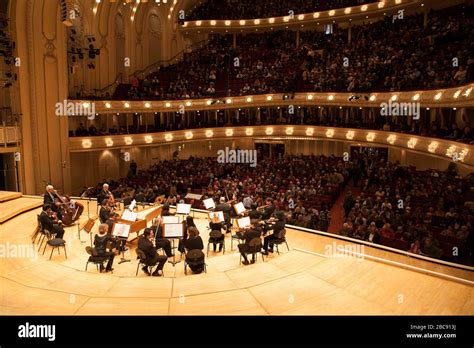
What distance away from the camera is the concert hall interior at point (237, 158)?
8820 mm

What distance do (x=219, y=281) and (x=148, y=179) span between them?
14990 millimetres

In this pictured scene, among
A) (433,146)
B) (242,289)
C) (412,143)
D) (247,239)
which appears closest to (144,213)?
(247,239)

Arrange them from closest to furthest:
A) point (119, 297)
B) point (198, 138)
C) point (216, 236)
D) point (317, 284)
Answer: point (119, 297), point (317, 284), point (216, 236), point (198, 138)

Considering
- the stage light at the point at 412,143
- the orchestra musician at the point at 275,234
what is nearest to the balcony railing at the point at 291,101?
the stage light at the point at 412,143

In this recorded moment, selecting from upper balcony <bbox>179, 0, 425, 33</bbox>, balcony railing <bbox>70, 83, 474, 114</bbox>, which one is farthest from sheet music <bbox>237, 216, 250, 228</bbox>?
upper balcony <bbox>179, 0, 425, 33</bbox>

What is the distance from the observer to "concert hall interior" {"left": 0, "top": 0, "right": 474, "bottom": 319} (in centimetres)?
882

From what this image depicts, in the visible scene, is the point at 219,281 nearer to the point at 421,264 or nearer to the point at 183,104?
the point at 421,264

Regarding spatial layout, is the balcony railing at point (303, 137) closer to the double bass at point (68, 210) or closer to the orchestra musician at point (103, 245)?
the double bass at point (68, 210)

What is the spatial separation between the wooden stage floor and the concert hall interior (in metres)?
0.05

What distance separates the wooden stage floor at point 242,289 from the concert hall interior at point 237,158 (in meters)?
0.05

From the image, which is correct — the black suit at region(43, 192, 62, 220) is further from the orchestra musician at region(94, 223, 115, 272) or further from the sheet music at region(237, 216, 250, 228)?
the sheet music at region(237, 216, 250, 228)

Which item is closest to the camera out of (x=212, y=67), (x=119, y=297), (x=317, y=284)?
(x=119, y=297)

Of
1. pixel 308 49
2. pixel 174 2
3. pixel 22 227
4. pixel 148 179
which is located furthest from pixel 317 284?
pixel 174 2

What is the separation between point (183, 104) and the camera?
1080 inches
